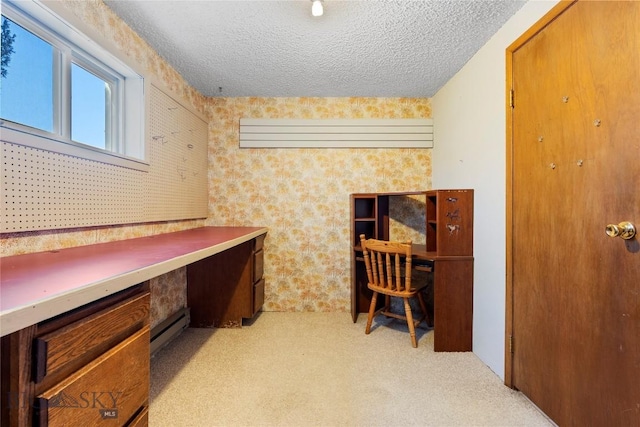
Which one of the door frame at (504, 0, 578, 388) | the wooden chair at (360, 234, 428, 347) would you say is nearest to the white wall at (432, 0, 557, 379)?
the door frame at (504, 0, 578, 388)

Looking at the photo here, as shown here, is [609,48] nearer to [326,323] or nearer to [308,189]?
[308,189]

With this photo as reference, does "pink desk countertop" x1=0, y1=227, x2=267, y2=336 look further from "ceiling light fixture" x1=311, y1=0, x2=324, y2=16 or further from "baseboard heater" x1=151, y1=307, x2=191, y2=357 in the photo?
"ceiling light fixture" x1=311, y1=0, x2=324, y2=16

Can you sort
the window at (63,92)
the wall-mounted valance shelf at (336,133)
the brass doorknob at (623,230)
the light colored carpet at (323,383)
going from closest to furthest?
the brass doorknob at (623,230) < the window at (63,92) < the light colored carpet at (323,383) < the wall-mounted valance shelf at (336,133)

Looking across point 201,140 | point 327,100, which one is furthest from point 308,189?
point 201,140

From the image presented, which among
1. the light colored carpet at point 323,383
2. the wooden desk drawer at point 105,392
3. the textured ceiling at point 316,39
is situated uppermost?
the textured ceiling at point 316,39

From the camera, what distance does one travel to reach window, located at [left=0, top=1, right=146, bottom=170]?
1.22m

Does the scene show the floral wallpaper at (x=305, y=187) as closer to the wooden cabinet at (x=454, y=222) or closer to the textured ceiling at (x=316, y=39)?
the textured ceiling at (x=316, y=39)

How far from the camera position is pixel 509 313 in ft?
5.75

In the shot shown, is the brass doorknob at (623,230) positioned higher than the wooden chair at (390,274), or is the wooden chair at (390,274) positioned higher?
the brass doorknob at (623,230)

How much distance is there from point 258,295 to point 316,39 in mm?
2181

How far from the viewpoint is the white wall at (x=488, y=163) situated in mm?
1824

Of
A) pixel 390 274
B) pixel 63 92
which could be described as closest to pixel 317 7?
pixel 63 92

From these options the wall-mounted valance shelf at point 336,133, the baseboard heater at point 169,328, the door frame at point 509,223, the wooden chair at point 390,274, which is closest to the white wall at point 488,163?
the door frame at point 509,223

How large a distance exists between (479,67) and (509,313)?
5.61 ft
